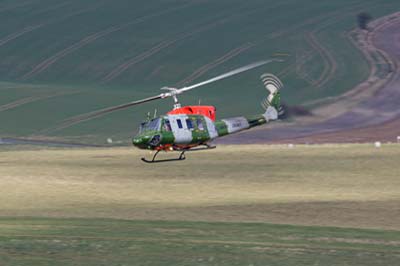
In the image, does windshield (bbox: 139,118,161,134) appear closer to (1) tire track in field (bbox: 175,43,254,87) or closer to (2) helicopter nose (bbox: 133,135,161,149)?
(2) helicopter nose (bbox: 133,135,161,149)

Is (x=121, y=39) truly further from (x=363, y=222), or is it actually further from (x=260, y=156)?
(x=363, y=222)

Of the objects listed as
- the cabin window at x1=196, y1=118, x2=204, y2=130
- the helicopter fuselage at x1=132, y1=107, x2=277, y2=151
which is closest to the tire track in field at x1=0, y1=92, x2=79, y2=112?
the helicopter fuselage at x1=132, y1=107, x2=277, y2=151

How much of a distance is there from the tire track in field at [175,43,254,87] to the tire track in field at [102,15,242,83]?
7.03 metres

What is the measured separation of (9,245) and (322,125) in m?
58.7

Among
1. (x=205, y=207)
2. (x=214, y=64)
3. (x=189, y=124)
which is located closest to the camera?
(x=205, y=207)

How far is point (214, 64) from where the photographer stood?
4414 inches

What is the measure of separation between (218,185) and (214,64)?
5547 centimetres

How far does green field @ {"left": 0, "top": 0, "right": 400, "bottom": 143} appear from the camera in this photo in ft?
320

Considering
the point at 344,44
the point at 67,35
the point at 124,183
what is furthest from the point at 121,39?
the point at 124,183

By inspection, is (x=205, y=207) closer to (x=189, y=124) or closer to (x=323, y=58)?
(x=189, y=124)

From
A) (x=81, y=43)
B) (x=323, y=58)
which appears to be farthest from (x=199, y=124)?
(x=81, y=43)

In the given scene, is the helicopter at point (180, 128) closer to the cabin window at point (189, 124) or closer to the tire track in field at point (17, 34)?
the cabin window at point (189, 124)

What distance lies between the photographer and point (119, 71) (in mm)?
113938

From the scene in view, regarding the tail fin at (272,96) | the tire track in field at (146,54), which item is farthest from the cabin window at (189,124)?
the tire track in field at (146,54)
